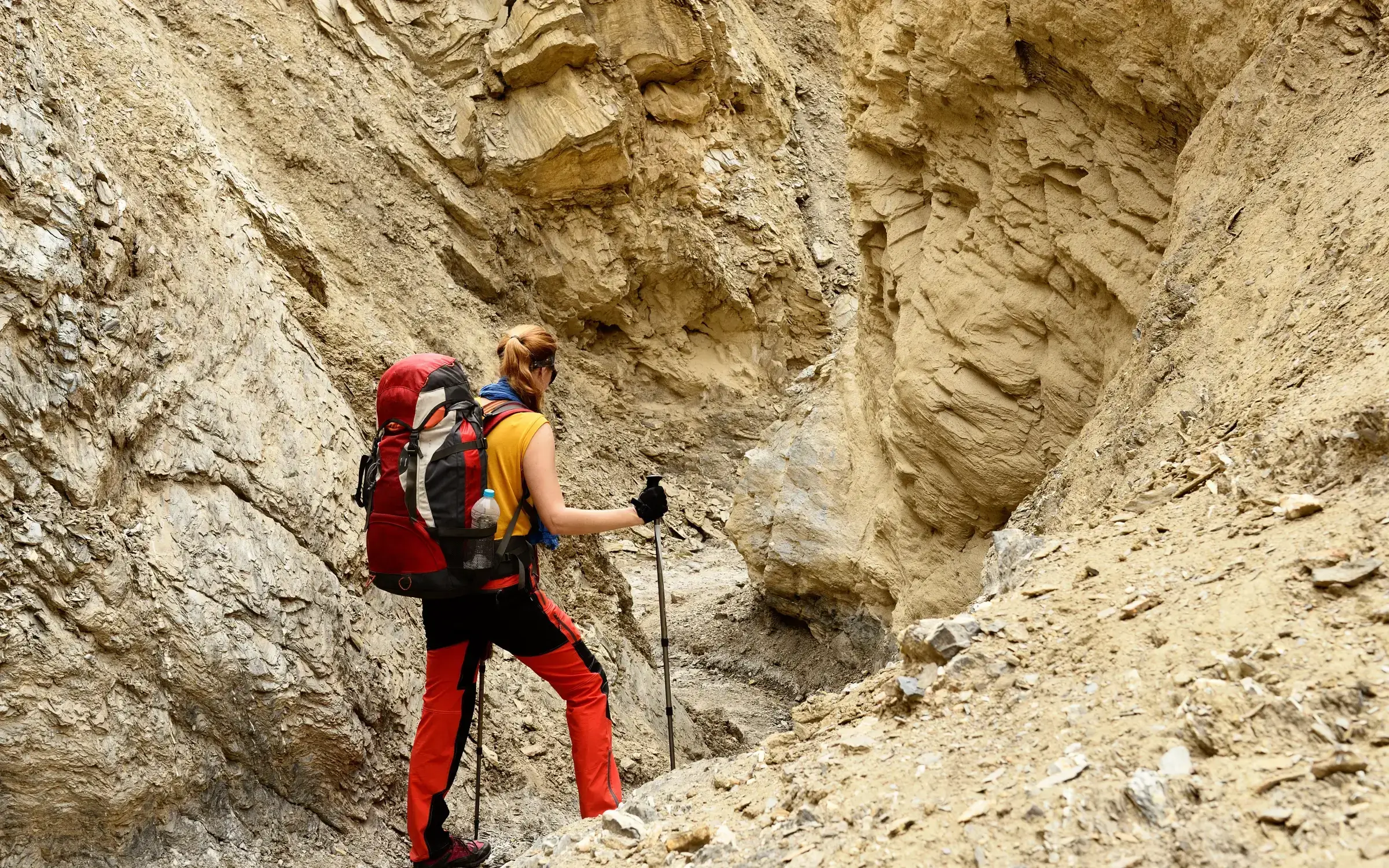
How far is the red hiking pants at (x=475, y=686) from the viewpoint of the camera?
414cm

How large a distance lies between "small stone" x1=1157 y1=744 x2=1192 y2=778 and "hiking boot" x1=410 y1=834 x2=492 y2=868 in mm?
2994

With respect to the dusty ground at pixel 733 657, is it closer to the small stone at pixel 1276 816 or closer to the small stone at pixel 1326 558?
the small stone at pixel 1326 558

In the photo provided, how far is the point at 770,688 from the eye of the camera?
1034cm

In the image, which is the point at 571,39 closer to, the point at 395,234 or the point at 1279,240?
the point at 395,234

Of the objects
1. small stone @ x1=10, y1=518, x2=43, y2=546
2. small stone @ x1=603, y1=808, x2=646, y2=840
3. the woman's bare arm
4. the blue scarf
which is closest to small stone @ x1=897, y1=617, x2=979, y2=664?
small stone @ x1=603, y1=808, x2=646, y2=840

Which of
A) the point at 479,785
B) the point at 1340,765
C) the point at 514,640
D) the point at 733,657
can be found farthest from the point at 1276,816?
the point at 733,657

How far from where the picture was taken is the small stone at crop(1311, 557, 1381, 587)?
2.37 meters

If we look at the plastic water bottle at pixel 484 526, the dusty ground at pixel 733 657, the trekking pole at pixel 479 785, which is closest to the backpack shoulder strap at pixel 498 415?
the plastic water bottle at pixel 484 526

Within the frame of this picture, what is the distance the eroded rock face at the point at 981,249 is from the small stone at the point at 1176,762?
3713 mm

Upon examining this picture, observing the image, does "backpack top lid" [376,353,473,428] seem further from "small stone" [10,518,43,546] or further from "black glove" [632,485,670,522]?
"small stone" [10,518,43,546]

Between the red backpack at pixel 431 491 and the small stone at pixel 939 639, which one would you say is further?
the red backpack at pixel 431 491

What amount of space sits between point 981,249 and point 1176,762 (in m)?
5.26

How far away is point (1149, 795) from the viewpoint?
210 cm

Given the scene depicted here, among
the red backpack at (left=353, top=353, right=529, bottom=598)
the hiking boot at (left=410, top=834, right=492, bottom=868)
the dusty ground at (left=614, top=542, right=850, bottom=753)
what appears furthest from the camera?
the dusty ground at (left=614, top=542, right=850, bottom=753)
